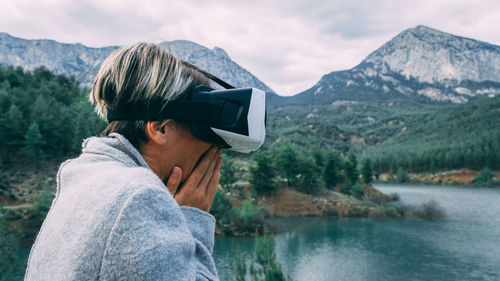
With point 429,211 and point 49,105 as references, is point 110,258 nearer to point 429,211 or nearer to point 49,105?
point 429,211

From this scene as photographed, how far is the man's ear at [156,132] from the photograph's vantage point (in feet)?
3.17

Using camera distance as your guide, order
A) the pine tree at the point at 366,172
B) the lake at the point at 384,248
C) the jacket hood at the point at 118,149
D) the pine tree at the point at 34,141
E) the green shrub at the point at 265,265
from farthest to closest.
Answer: the pine tree at the point at 366,172
the pine tree at the point at 34,141
the lake at the point at 384,248
the green shrub at the point at 265,265
the jacket hood at the point at 118,149

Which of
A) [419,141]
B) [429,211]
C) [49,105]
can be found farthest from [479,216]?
[419,141]

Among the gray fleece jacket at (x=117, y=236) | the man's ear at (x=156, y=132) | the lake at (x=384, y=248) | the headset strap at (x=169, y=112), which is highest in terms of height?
the headset strap at (x=169, y=112)

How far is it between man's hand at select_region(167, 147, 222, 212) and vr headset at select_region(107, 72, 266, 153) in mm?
68

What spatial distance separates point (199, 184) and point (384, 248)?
26.7 m

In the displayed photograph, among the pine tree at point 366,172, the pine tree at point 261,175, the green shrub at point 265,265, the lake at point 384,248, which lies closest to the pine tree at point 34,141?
the lake at point 384,248

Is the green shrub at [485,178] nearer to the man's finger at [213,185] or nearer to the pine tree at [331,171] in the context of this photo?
the pine tree at [331,171]

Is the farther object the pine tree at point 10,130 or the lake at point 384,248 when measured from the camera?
the pine tree at point 10,130

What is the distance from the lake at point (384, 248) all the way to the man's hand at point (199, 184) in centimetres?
1705

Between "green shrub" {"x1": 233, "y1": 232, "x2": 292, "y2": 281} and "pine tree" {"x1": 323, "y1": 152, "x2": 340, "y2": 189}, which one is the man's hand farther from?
"pine tree" {"x1": 323, "y1": 152, "x2": 340, "y2": 189}

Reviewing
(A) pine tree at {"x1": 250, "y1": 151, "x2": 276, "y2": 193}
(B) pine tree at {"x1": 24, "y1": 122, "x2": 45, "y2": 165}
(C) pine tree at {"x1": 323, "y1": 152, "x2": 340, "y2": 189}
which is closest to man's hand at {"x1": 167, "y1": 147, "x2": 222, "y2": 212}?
(A) pine tree at {"x1": 250, "y1": 151, "x2": 276, "y2": 193}

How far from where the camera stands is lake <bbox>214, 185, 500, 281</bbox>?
19.5 meters

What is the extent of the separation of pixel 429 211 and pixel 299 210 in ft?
43.3
